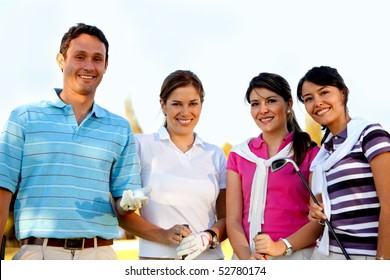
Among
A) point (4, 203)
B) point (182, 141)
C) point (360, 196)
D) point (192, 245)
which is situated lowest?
point (192, 245)

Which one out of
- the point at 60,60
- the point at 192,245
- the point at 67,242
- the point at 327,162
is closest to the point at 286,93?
the point at 327,162

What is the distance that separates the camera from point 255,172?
4.32m

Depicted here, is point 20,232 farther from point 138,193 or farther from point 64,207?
point 138,193

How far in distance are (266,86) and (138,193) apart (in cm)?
134

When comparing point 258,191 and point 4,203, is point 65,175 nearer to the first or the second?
point 4,203

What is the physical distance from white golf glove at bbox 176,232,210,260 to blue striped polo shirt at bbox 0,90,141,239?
Result: 20.7 inches

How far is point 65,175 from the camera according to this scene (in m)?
3.75

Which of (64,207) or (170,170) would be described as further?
(170,170)

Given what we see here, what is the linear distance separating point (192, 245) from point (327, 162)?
3.68ft

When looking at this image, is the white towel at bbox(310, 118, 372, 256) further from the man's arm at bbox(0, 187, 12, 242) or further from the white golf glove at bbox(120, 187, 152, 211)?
the man's arm at bbox(0, 187, 12, 242)

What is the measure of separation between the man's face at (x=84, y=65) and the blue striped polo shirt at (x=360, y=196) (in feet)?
5.97

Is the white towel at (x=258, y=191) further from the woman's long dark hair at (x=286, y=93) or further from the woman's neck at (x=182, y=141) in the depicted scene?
the woman's neck at (x=182, y=141)
